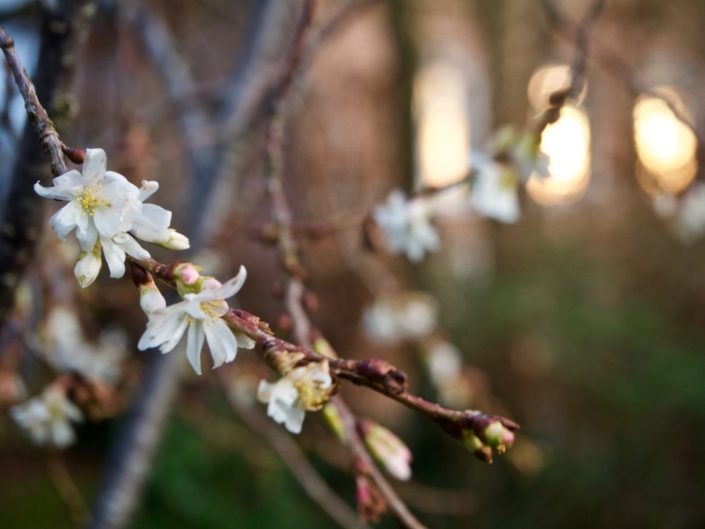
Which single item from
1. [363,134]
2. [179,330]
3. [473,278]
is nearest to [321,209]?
[473,278]

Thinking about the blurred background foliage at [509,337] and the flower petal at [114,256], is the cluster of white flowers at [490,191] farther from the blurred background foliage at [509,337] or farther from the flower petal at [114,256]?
the blurred background foliage at [509,337]

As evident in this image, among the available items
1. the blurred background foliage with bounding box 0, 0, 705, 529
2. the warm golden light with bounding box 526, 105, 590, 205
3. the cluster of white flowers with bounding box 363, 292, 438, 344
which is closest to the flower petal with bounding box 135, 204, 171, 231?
the cluster of white flowers with bounding box 363, 292, 438, 344

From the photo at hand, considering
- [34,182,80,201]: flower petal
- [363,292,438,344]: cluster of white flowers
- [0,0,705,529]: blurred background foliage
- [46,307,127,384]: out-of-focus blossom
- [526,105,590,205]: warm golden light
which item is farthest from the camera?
[526,105,590,205]: warm golden light

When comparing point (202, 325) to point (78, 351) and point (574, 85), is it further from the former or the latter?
point (78, 351)

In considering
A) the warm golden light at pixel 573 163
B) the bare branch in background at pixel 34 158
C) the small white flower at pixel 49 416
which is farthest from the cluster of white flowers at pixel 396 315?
the warm golden light at pixel 573 163

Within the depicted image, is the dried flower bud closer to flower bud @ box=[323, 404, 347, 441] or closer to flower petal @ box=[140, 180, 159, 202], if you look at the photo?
flower bud @ box=[323, 404, 347, 441]

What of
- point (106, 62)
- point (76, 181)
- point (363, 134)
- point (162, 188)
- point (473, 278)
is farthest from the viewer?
point (363, 134)

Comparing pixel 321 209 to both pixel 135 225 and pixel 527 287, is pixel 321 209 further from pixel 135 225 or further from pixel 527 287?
pixel 135 225
